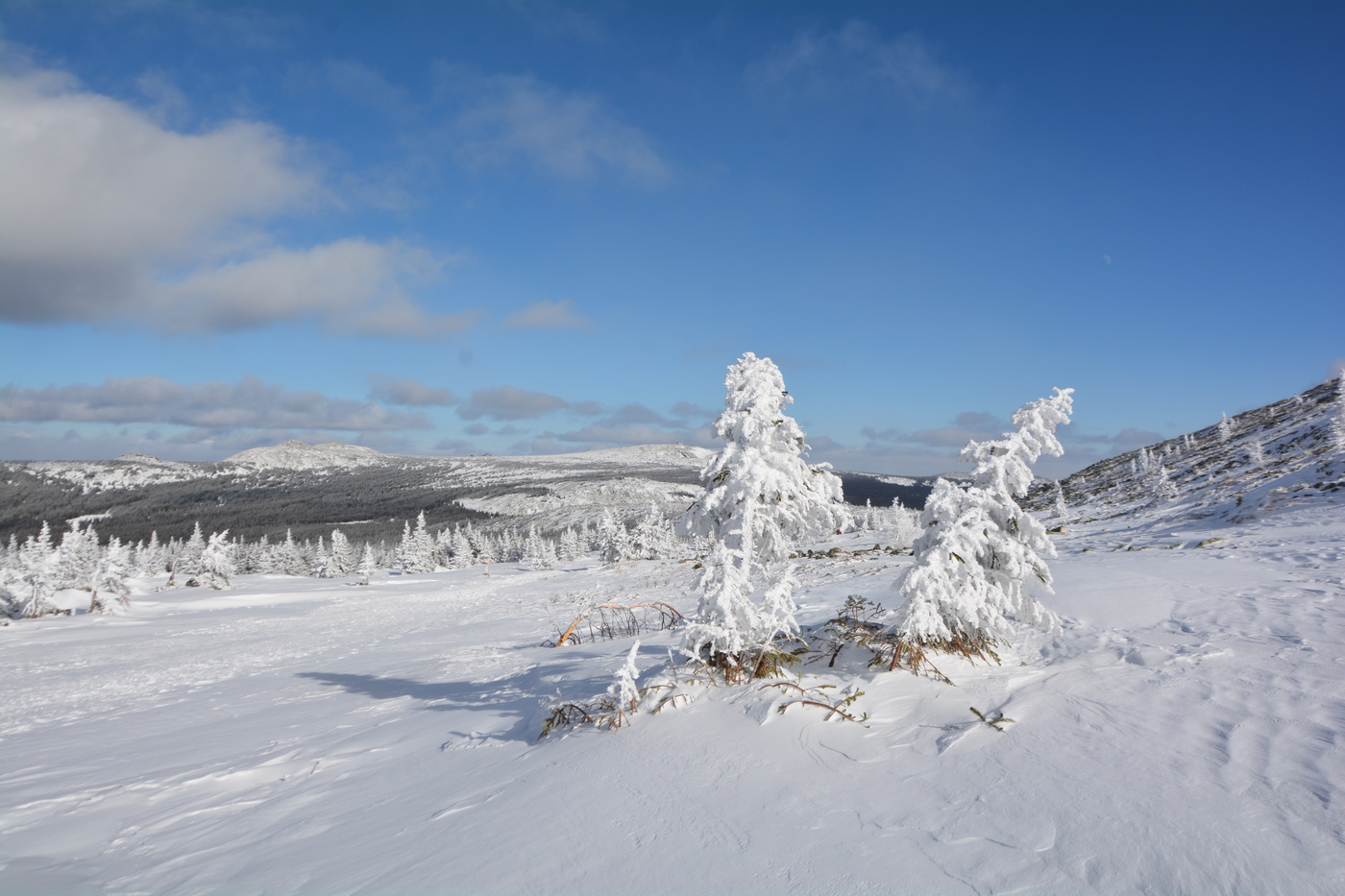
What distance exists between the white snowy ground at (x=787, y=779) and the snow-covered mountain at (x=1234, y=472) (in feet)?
43.6

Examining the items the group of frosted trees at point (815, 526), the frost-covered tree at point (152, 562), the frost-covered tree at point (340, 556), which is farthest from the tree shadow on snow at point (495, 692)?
the frost-covered tree at point (152, 562)

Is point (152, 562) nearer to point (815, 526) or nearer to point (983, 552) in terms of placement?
point (815, 526)

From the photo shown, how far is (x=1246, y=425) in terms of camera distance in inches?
2183

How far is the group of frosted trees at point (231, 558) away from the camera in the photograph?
2534 centimetres

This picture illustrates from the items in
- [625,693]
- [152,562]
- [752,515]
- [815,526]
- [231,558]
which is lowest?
[152,562]

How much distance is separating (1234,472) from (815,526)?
3899 cm

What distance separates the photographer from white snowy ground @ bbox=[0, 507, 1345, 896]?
376 centimetres

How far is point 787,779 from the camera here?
199 inches

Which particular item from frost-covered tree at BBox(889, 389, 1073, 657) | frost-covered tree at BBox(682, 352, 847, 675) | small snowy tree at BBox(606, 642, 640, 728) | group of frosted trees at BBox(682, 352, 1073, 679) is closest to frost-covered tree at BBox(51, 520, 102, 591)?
small snowy tree at BBox(606, 642, 640, 728)

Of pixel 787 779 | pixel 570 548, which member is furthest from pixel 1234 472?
pixel 570 548

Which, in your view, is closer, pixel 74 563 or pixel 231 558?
pixel 74 563

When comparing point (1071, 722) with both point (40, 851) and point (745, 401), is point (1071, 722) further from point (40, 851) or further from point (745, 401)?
point (40, 851)

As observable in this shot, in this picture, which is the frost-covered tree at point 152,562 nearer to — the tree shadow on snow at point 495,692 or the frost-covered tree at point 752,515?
the tree shadow on snow at point 495,692

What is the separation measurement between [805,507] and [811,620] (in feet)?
14.8
